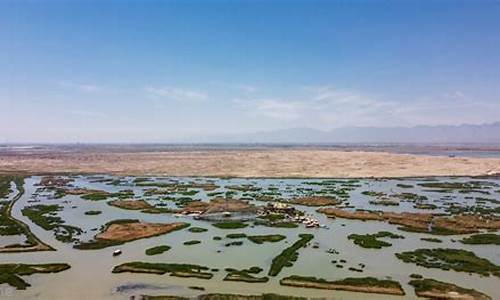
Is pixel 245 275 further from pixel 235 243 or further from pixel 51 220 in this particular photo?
pixel 51 220

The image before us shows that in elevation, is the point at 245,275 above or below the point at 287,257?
below

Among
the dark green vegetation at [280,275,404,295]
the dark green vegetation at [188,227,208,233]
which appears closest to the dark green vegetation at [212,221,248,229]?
the dark green vegetation at [188,227,208,233]

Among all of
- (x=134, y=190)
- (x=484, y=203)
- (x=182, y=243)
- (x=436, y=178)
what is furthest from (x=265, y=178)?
(x=182, y=243)

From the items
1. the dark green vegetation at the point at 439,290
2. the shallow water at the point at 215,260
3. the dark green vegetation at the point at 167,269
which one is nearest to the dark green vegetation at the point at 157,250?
the shallow water at the point at 215,260

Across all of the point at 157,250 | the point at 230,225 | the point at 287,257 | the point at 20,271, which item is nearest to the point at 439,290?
the point at 287,257

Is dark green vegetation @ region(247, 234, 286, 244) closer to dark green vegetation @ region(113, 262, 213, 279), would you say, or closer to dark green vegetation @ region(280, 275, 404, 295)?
dark green vegetation @ region(113, 262, 213, 279)

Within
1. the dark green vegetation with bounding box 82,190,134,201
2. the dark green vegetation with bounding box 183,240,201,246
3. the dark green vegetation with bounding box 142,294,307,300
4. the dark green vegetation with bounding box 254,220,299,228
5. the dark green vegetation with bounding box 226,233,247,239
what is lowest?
the dark green vegetation with bounding box 142,294,307,300

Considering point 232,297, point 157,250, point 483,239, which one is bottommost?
point 232,297

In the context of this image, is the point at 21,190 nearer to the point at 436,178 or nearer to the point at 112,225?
the point at 112,225
